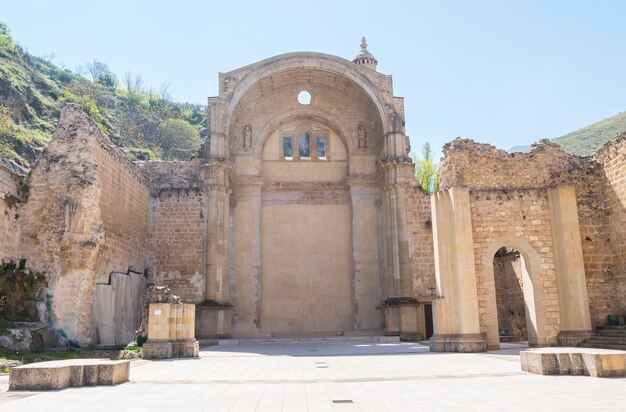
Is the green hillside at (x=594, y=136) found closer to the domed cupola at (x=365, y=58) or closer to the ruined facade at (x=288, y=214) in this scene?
the domed cupola at (x=365, y=58)

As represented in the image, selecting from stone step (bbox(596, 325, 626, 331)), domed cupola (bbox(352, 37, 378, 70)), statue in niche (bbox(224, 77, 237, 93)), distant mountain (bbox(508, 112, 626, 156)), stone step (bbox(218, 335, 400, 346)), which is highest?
domed cupola (bbox(352, 37, 378, 70))

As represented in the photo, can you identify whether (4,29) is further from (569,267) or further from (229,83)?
(569,267)

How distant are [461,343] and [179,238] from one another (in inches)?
505

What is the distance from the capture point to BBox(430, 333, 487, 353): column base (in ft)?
43.1

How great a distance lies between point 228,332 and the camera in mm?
20500

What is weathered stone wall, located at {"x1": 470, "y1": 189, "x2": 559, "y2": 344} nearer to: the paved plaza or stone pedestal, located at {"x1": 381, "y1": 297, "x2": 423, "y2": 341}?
the paved plaza

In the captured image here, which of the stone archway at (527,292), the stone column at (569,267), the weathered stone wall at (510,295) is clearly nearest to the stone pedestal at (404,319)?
the weathered stone wall at (510,295)

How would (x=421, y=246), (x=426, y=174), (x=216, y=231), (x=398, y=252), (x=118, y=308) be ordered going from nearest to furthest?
(x=118, y=308) < (x=216, y=231) < (x=398, y=252) < (x=421, y=246) < (x=426, y=174)

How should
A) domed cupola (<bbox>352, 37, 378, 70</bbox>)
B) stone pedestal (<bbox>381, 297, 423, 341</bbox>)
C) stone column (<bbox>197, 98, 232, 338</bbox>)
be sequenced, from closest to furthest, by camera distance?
stone pedestal (<bbox>381, 297, 423, 341</bbox>) < stone column (<bbox>197, 98, 232, 338</bbox>) < domed cupola (<bbox>352, 37, 378, 70</bbox>)

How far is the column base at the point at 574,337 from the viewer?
1322 centimetres

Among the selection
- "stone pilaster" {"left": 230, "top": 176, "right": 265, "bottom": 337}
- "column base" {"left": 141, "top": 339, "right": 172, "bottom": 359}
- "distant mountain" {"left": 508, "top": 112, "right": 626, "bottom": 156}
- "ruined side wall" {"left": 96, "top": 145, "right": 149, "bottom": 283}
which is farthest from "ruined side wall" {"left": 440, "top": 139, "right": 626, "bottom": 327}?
"distant mountain" {"left": 508, "top": 112, "right": 626, "bottom": 156}

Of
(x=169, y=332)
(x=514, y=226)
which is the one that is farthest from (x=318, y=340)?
(x=514, y=226)

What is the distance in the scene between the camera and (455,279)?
1370 cm

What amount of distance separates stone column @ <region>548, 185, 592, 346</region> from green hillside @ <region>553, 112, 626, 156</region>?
41.3 meters
